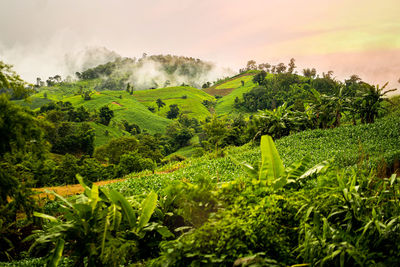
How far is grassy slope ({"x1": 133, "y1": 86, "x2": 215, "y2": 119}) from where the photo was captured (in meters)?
80.8

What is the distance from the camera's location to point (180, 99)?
301ft

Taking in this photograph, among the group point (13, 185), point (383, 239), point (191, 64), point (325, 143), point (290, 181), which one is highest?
point (191, 64)

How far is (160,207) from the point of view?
4.07m

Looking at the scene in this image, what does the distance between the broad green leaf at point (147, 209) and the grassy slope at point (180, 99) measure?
70728 millimetres

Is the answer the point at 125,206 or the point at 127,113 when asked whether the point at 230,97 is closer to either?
the point at 127,113

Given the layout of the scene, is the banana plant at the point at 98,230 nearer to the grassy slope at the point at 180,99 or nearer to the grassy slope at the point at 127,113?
the grassy slope at the point at 127,113

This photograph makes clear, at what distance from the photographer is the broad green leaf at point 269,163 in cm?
381

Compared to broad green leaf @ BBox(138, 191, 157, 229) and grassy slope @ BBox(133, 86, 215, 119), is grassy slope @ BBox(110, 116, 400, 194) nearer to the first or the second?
broad green leaf @ BBox(138, 191, 157, 229)

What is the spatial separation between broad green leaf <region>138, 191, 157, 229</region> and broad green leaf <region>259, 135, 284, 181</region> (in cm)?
157

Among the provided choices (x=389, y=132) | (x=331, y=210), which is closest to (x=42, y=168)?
(x=331, y=210)

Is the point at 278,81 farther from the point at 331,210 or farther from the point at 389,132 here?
the point at 331,210

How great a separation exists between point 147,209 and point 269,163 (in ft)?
6.08

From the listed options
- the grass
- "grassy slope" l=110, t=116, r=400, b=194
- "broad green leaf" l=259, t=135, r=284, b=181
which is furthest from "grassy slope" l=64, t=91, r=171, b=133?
"broad green leaf" l=259, t=135, r=284, b=181

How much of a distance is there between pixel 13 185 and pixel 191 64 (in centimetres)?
18680
